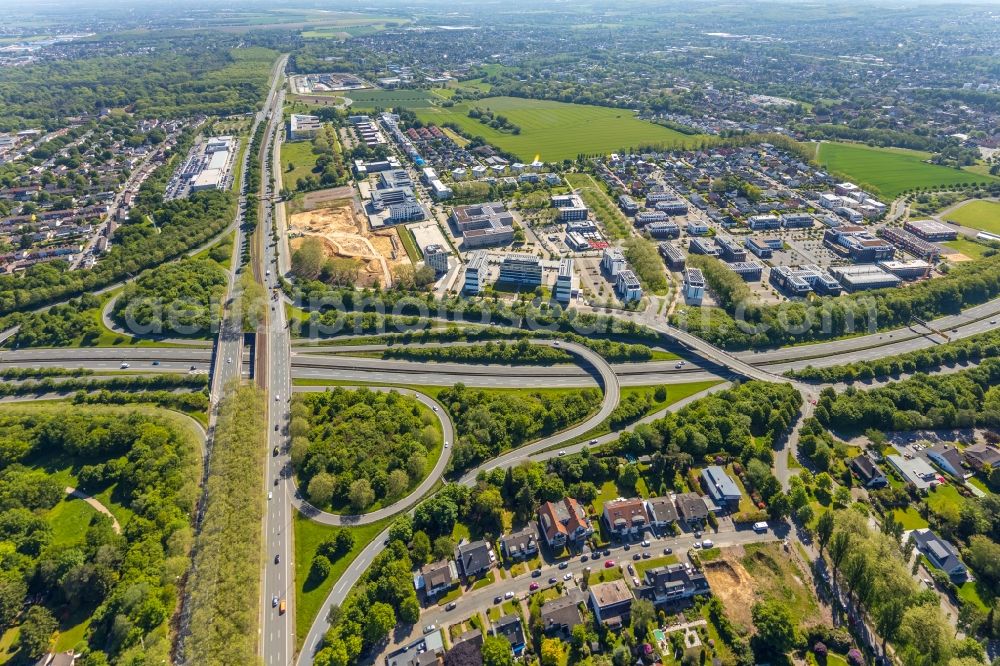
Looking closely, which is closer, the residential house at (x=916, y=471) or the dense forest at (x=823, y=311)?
the residential house at (x=916, y=471)

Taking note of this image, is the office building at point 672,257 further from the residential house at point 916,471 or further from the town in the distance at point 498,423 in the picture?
the residential house at point 916,471

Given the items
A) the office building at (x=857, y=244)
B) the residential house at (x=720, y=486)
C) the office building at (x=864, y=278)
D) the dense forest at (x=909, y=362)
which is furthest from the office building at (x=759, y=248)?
the residential house at (x=720, y=486)

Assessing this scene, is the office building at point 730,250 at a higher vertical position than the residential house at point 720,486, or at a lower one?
higher

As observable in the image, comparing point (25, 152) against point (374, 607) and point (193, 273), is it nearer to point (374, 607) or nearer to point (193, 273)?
point (193, 273)

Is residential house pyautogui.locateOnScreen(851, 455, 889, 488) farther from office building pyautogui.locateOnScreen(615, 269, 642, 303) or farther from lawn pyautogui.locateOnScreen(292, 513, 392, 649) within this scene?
lawn pyautogui.locateOnScreen(292, 513, 392, 649)

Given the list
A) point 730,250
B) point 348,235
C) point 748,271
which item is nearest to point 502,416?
point 748,271

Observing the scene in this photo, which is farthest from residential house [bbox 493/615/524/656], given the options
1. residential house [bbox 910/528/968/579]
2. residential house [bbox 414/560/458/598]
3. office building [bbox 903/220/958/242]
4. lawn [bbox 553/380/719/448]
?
office building [bbox 903/220/958/242]

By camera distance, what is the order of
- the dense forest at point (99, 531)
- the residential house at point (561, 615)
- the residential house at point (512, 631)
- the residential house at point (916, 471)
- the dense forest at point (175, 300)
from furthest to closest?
1. the dense forest at point (175, 300)
2. the residential house at point (916, 471)
3. the dense forest at point (99, 531)
4. the residential house at point (561, 615)
5. the residential house at point (512, 631)
